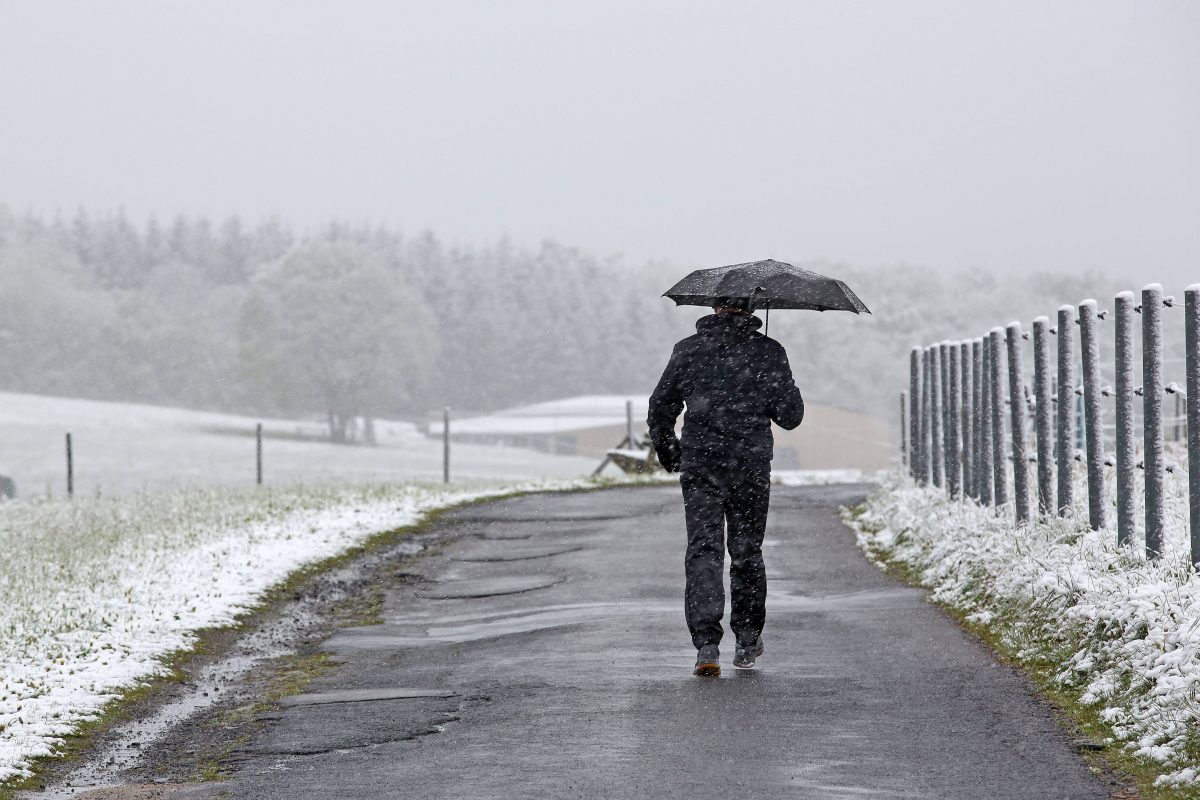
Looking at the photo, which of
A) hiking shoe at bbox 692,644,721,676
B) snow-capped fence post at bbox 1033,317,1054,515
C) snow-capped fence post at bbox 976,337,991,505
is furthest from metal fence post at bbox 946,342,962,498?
hiking shoe at bbox 692,644,721,676

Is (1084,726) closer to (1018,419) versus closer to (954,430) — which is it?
(1018,419)

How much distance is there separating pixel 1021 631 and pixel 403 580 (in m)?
6.57

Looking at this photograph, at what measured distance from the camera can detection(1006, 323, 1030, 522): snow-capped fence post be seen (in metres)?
12.5

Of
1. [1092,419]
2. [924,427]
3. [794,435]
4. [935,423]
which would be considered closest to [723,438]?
[1092,419]

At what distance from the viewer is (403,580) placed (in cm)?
1388

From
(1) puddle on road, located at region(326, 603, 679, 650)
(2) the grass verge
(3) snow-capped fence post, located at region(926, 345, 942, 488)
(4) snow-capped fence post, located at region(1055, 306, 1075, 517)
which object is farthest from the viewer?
(3) snow-capped fence post, located at region(926, 345, 942, 488)

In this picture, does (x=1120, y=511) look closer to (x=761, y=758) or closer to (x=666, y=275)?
(x=761, y=758)

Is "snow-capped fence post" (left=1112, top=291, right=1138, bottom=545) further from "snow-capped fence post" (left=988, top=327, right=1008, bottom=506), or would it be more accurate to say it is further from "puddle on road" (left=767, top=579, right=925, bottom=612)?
"snow-capped fence post" (left=988, top=327, right=1008, bottom=506)

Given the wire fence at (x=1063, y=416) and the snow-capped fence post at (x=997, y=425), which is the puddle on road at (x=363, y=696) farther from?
the snow-capped fence post at (x=997, y=425)

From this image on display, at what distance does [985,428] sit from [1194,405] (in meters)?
5.79

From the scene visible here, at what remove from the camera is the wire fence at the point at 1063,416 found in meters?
9.02

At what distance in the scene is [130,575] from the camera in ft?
43.9

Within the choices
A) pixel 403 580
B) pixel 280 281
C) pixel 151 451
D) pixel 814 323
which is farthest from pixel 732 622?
pixel 814 323

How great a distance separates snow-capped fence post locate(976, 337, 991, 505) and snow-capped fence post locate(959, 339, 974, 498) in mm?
536
